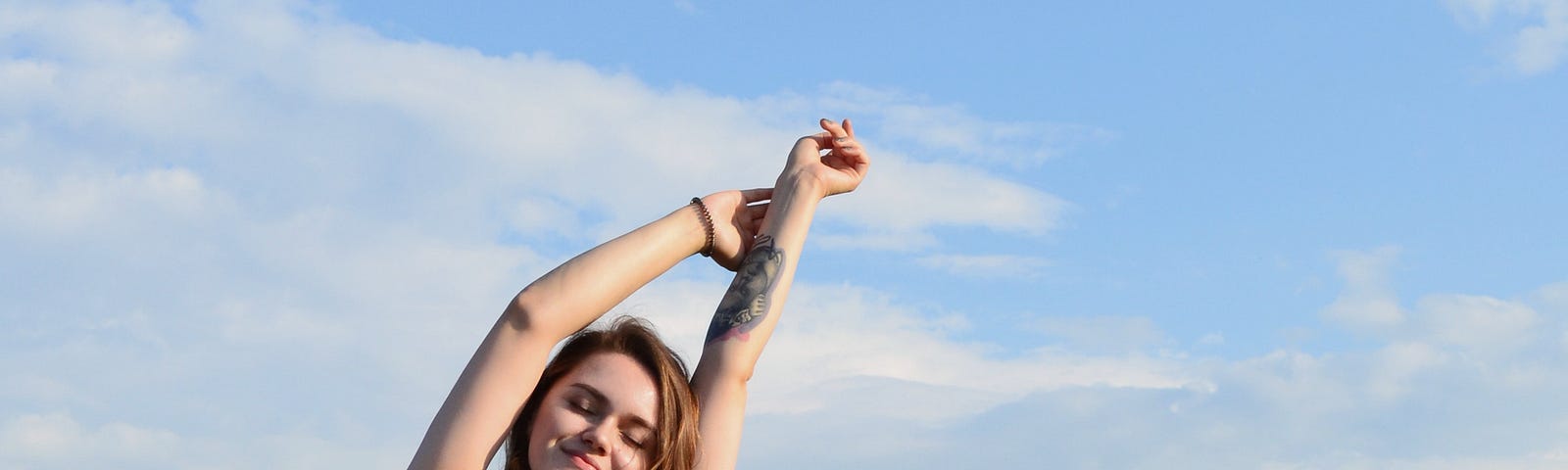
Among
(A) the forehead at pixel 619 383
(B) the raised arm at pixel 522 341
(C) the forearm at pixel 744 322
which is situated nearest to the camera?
(B) the raised arm at pixel 522 341

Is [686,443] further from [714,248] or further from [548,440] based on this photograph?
[714,248]

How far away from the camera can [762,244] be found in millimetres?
6652

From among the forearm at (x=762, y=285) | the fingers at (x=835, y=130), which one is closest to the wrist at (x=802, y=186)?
the forearm at (x=762, y=285)

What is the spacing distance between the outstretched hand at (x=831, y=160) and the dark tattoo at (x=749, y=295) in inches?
13.9

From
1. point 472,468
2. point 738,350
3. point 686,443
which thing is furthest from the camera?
point 738,350

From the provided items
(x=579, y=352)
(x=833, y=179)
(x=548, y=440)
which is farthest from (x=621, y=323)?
(x=833, y=179)

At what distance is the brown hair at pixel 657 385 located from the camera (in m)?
5.82

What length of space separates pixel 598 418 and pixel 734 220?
4.11 ft

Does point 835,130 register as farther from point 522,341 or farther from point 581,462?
point 581,462

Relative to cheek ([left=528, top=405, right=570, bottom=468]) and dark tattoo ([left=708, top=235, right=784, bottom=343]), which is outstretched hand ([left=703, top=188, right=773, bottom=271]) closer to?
dark tattoo ([left=708, top=235, right=784, bottom=343])

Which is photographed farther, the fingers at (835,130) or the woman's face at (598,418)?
the fingers at (835,130)

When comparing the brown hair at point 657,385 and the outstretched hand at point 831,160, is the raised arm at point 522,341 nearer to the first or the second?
the brown hair at point 657,385

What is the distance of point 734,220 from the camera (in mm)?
6730

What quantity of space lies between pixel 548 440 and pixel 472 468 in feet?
0.88
